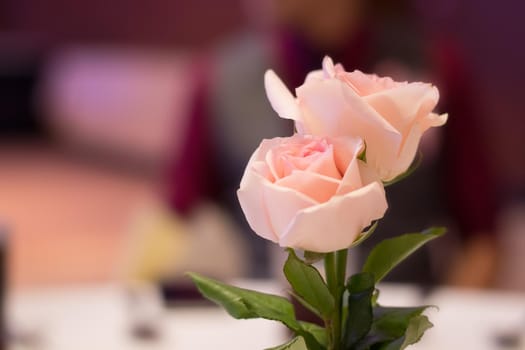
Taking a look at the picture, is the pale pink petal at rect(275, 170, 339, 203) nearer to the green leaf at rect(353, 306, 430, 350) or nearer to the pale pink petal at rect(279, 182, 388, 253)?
the pale pink petal at rect(279, 182, 388, 253)

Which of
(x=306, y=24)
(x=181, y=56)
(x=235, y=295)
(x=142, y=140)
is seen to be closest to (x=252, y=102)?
(x=306, y=24)

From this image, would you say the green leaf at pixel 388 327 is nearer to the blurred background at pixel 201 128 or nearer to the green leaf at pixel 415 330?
the green leaf at pixel 415 330

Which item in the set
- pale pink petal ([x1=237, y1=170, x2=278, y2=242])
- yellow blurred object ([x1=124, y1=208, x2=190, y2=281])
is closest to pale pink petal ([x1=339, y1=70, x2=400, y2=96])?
pale pink petal ([x1=237, y1=170, x2=278, y2=242])

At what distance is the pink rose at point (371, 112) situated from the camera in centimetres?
64

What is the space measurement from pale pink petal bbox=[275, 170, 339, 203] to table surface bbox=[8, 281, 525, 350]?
2.59ft

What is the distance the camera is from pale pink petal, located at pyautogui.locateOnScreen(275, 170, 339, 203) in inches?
24.3

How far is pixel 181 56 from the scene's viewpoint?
7438mm

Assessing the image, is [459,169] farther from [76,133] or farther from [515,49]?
[76,133]

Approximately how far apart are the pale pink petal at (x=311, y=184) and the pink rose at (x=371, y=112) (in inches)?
1.8

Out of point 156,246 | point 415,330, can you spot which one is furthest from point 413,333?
point 156,246

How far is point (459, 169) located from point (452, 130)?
86 millimetres

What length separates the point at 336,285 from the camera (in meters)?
0.68

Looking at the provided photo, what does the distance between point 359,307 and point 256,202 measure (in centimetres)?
12

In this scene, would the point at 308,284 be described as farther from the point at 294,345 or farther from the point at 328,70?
the point at 328,70
